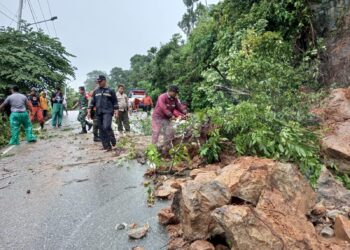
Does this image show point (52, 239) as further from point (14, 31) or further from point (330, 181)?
point (14, 31)

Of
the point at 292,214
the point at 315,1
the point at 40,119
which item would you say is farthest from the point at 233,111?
the point at 40,119

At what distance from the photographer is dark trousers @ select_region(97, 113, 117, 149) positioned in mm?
9398

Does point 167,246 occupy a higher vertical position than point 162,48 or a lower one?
lower

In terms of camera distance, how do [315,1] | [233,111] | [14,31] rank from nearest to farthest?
[233,111]
[315,1]
[14,31]

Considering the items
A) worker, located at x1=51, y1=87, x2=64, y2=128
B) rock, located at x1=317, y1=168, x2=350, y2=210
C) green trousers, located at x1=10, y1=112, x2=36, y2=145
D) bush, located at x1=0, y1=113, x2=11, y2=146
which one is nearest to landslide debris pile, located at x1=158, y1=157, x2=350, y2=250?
rock, located at x1=317, y1=168, x2=350, y2=210

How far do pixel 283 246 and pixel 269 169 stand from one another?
3.93 ft

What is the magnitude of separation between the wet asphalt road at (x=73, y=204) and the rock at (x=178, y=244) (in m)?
0.09

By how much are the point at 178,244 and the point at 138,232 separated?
0.57 meters

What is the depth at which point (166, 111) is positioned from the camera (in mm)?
8078

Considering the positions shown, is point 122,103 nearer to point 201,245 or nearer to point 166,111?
point 166,111

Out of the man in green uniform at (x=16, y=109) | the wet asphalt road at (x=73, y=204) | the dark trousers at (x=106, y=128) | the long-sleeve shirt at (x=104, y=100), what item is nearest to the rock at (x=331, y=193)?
the wet asphalt road at (x=73, y=204)

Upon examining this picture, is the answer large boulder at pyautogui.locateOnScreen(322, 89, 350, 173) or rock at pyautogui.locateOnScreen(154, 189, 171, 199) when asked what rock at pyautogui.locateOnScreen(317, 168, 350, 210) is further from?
rock at pyautogui.locateOnScreen(154, 189, 171, 199)

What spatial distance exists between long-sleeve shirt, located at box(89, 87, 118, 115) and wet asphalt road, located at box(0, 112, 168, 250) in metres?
1.13

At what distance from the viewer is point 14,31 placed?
22.2 m
